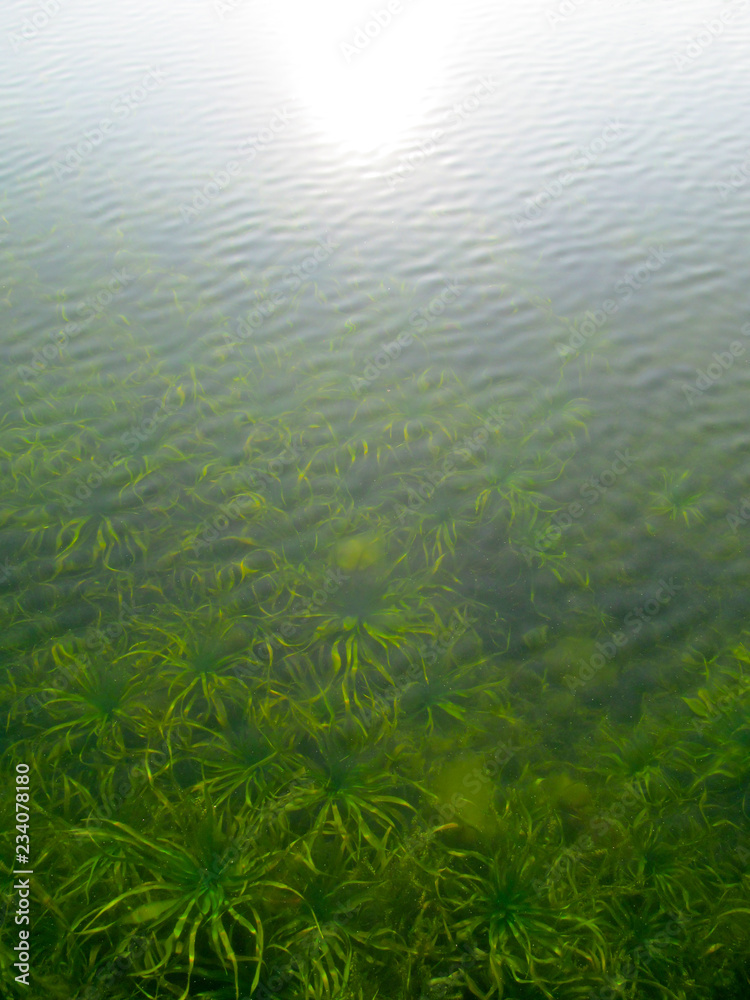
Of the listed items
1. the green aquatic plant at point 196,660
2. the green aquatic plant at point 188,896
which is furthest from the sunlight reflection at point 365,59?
the green aquatic plant at point 188,896

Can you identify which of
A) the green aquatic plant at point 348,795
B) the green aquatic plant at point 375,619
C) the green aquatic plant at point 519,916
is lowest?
the green aquatic plant at point 519,916

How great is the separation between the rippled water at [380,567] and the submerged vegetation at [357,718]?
1 cm

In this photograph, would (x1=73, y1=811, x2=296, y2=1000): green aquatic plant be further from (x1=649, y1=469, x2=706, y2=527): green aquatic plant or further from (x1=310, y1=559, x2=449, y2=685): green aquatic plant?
(x1=649, y1=469, x2=706, y2=527): green aquatic plant

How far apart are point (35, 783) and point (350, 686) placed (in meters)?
0.93

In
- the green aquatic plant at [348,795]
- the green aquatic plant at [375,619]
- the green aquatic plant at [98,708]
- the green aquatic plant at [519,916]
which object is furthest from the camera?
the green aquatic plant at [375,619]

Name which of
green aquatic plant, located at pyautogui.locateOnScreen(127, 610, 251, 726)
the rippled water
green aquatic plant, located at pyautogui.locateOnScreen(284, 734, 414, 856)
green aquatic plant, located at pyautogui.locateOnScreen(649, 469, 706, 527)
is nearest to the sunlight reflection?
the rippled water

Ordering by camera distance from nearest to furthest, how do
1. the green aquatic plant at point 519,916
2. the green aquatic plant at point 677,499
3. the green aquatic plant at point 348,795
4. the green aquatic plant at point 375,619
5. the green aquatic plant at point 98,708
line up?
1. the green aquatic plant at point 519,916
2. the green aquatic plant at point 348,795
3. the green aquatic plant at point 98,708
4. the green aquatic plant at point 375,619
5. the green aquatic plant at point 677,499

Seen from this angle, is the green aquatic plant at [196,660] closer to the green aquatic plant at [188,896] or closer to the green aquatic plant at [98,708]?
the green aquatic plant at [98,708]

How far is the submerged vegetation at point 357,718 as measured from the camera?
1750mm

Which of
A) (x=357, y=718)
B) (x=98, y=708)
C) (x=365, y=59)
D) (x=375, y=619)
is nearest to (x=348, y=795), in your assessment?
(x=357, y=718)

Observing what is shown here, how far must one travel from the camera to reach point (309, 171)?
5082 millimetres

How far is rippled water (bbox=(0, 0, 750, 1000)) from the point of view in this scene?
1799 millimetres

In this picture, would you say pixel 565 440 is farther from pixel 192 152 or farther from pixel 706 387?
pixel 192 152

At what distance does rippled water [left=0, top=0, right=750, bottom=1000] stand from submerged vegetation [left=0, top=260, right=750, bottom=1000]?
11 millimetres
